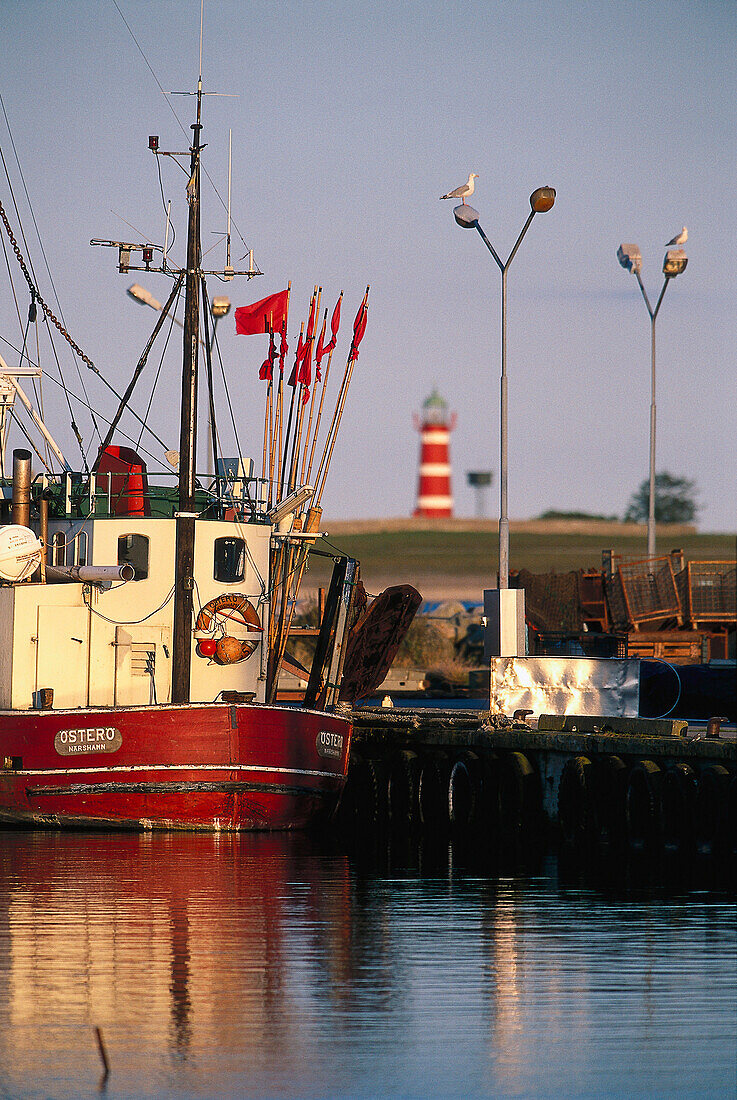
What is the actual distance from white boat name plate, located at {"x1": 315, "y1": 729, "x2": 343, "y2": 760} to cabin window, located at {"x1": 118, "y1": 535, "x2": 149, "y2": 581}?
12.3ft

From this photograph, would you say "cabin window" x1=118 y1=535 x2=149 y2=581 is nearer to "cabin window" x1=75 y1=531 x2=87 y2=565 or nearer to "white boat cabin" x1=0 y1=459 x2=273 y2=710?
"white boat cabin" x1=0 y1=459 x2=273 y2=710

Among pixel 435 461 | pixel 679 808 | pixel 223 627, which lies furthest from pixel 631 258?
pixel 435 461

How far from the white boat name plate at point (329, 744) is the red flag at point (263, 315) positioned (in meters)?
7.03

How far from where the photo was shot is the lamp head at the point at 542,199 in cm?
2931

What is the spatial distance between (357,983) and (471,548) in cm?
9012

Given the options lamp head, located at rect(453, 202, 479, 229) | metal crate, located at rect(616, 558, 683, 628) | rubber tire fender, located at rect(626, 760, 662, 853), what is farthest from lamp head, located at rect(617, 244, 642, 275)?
rubber tire fender, located at rect(626, 760, 662, 853)

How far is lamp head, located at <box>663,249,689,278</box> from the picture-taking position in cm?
3903

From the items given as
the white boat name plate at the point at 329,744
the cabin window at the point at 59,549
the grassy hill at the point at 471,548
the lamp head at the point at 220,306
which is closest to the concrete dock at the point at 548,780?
the white boat name plate at the point at 329,744

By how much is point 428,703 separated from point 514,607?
12055 millimetres

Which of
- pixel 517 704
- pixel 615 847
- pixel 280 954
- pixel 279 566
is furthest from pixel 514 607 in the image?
pixel 280 954

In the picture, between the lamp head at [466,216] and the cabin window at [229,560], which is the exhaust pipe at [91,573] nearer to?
the cabin window at [229,560]

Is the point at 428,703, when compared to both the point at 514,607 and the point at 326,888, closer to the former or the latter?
Result: the point at 514,607

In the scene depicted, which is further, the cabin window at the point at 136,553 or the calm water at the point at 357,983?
the cabin window at the point at 136,553

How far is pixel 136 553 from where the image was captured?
24750 mm
